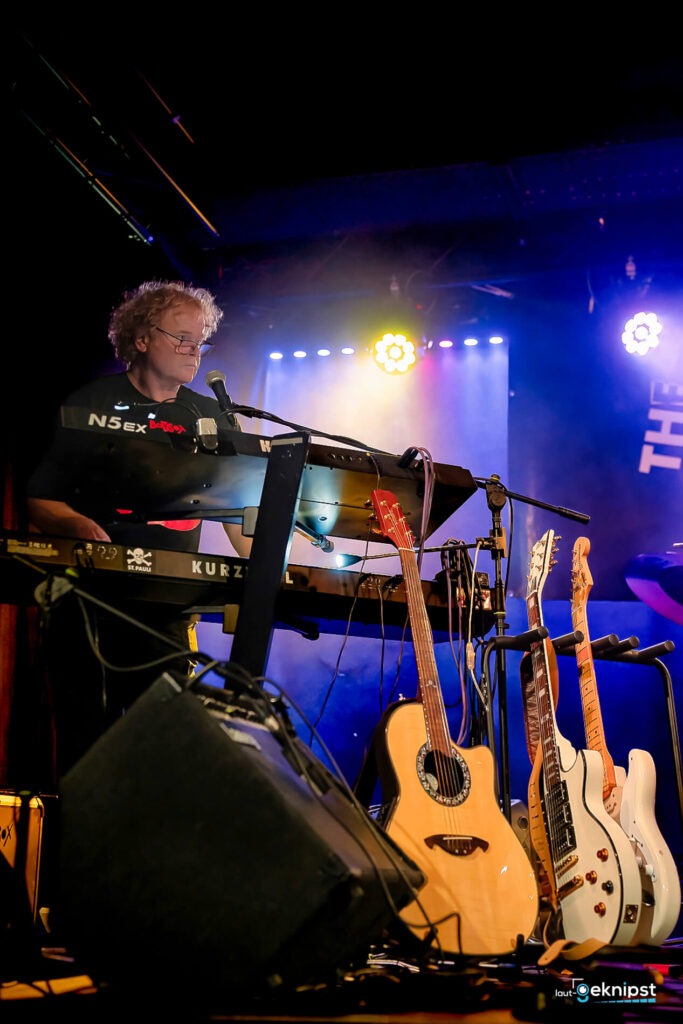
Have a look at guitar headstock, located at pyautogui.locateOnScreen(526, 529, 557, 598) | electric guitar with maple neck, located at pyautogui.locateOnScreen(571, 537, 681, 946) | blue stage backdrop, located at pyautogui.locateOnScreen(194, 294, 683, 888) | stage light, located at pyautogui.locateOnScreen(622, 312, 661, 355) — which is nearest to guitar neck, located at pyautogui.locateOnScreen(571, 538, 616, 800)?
electric guitar with maple neck, located at pyautogui.locateOnScreen(571, 537, 681, 946)

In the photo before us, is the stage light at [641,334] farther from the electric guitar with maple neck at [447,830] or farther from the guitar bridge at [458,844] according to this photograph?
the guitar bridge at [458,844]

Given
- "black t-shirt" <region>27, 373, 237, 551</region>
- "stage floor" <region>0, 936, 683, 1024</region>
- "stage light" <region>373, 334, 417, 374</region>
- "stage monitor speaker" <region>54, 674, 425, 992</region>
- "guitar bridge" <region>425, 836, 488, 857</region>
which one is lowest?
"stage floor" <region>0, 936, 683, 1024</region>

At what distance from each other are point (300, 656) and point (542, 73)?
3936 millimetres

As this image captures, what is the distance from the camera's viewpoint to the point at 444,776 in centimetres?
241

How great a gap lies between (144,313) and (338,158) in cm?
193

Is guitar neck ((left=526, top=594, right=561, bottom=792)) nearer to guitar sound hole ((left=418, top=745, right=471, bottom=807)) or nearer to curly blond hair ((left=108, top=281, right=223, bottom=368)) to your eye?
guitar sound hole ((left=418, top=745, right=471, bottom=807))

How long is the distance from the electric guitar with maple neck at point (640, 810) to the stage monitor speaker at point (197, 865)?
143cm

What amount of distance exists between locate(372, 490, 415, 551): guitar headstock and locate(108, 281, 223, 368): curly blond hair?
6.74 ft

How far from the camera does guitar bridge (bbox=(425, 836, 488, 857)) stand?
224 cm

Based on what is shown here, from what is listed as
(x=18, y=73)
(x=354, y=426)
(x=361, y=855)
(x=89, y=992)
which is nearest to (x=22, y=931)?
(x=89, y=992)

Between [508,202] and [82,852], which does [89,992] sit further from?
[508,202]

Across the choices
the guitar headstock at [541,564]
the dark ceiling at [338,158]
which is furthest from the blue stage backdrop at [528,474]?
the guitar headstock at [541,564]

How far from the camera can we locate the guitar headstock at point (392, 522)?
2.71 metres

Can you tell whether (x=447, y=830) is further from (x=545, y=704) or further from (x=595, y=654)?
(x=595, y=654)
